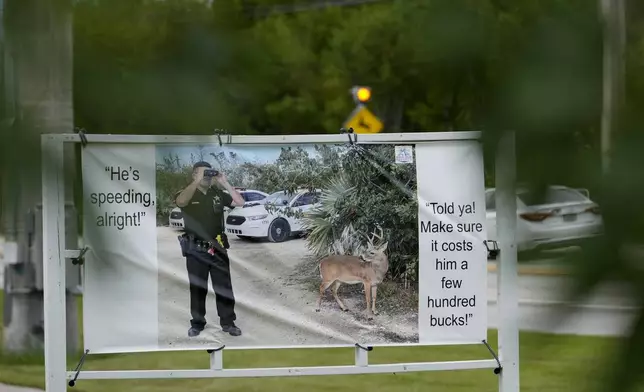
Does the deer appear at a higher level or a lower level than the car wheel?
lower

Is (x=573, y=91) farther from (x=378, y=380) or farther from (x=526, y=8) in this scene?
(x=378, y=380)

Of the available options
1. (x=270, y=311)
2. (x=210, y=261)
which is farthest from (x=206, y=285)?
(x=270, y=311)

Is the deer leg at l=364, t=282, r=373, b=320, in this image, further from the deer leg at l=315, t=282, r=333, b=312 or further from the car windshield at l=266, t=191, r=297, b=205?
the car windshield at l=266, t=191, r=297, b=205

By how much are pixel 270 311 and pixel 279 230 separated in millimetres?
436

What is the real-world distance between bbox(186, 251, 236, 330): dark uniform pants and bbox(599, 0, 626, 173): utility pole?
12.7 feet

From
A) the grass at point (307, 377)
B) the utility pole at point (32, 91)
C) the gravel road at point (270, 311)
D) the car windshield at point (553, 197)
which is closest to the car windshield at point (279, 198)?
the gravel road at point (270, 311)

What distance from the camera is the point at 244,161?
4449 mm

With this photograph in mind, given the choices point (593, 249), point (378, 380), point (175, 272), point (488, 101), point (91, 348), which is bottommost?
point (378, 380)

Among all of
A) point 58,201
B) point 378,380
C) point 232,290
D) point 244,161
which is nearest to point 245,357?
point 378,380

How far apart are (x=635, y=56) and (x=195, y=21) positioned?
1.39 ft

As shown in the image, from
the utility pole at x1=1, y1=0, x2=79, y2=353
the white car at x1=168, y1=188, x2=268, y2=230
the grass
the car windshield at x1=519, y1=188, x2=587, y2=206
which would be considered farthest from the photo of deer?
the car windshield at x1=519, y1=188, x2=587, y2=206

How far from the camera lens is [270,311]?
4.62 metres

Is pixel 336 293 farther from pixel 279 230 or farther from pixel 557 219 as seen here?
pixel 557 219

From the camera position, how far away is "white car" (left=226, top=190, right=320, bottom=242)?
4520 millimetres
